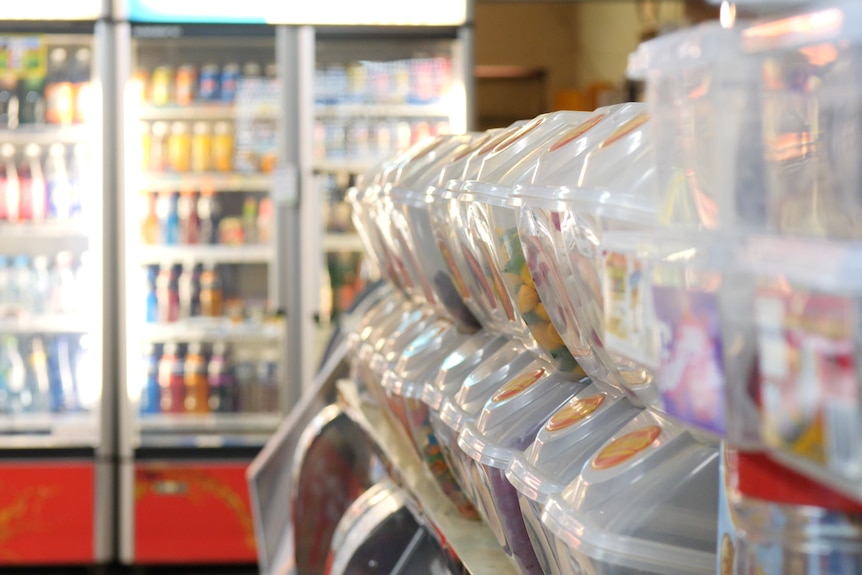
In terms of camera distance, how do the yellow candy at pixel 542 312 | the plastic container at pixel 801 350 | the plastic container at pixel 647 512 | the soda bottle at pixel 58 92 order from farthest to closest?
1. the soda bottle at pixel 58 92
2. the yellow candy at pixel 542 312
3. the plastic container at pixel 647 512
4. the plastic container at pixel 801 350

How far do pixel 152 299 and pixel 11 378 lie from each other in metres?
0.67

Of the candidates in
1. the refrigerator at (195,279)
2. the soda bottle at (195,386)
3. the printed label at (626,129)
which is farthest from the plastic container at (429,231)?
the soda bottle at (195,386)

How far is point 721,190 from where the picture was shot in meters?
0.52

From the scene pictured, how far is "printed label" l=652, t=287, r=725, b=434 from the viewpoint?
20.4 inches

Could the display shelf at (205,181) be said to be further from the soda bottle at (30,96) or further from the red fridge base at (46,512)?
the red fridge base at (46,512)

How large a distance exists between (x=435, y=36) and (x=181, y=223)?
4.30ft

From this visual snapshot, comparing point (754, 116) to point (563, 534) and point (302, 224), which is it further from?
point (302, 224)

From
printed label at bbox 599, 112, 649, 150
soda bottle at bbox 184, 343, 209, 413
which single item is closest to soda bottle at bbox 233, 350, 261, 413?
soda bottle at bbox 184, 343, 209, 413

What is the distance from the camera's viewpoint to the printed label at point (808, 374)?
0.43m

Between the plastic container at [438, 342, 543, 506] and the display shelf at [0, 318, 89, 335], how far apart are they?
3.48 metres

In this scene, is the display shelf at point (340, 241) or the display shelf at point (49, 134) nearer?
the display shelf at point (49, 134)

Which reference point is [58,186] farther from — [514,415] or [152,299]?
[514,415]

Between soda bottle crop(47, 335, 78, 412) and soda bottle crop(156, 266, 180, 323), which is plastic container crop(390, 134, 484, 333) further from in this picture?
soda bottle crop(47, 335, 78, 412)

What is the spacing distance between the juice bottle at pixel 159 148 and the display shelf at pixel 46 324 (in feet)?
2.28
